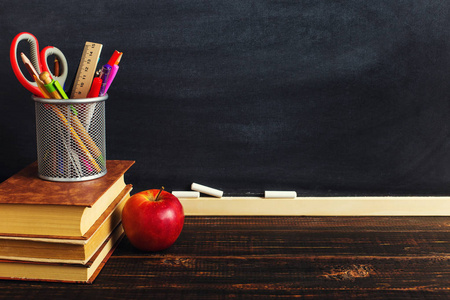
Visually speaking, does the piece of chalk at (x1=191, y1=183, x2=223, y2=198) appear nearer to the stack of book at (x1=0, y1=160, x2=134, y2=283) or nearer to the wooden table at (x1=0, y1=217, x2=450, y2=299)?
the wooden table at (x1=0, y1=217, x2=450, y2=299)

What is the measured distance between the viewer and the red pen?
2.82 feet

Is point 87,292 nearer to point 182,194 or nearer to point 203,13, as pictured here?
point 182,194

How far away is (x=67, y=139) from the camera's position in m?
0.85

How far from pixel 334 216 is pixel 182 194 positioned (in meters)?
0.33

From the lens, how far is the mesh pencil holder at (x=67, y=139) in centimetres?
84

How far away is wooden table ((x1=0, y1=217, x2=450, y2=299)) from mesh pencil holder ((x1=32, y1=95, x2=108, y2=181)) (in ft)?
0.56

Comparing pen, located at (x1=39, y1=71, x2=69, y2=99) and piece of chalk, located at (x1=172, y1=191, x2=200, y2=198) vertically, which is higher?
pen, located at (x1=39, y1=71, x2=69, y2=99)

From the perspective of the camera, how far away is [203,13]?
1.01 meters

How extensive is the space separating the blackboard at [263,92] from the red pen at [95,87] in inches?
6.5

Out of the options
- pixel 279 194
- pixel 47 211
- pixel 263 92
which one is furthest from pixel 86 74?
pixel 279 194

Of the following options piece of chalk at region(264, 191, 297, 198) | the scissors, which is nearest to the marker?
piece of chalk at region(264, 191, 297, 198)

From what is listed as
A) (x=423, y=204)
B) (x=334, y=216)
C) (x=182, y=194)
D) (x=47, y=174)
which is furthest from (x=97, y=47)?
(x=423, y=204)

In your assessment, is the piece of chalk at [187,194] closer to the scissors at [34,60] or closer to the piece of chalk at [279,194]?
the piece of chalk at [279,194]

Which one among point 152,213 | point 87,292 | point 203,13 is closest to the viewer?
point 87,292
